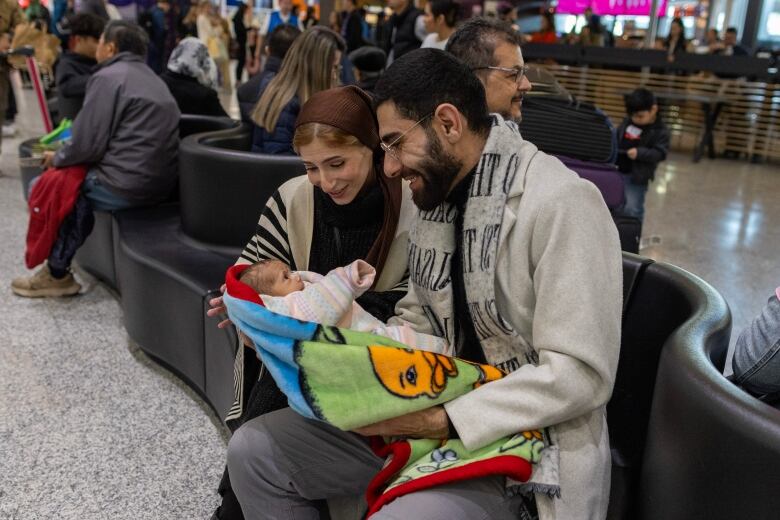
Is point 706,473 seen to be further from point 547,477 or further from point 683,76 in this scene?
point 683,76

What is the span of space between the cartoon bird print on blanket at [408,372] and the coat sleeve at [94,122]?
2618 mm

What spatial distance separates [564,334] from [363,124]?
74cm

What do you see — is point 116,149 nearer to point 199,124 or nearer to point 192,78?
point 199,124

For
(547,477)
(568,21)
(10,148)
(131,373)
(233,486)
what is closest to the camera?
(547,477)

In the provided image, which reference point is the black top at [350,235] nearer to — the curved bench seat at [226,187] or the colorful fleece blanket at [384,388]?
the colorful fleece blanket at [384,388]

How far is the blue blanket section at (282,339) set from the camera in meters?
1.35

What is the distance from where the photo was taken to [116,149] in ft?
11.6

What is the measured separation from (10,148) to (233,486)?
6.97 m

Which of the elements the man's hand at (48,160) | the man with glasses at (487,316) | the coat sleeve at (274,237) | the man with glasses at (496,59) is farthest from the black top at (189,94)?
the man with glasses at (487,316)

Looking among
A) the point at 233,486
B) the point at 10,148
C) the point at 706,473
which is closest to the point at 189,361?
the point at 233,486

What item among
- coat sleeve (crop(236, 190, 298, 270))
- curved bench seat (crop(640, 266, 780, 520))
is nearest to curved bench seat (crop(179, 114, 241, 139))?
coat sleeve (crop(236, 190, 298, 270))

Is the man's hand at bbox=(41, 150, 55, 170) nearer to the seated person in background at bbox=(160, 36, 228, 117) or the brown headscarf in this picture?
the seated person in background at bbox=(160, 36, 228, 117)

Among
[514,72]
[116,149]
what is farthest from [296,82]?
[514,72]

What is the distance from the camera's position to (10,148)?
741 cm
